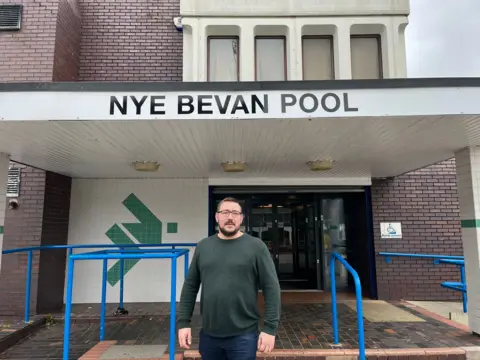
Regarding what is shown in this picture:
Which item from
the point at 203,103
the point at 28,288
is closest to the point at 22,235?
the point at 28,288

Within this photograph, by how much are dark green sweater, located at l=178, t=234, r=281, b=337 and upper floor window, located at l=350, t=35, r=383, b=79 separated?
5841mm

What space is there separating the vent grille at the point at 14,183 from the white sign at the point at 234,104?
3121 mm

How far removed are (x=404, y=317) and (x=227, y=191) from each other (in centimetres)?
405

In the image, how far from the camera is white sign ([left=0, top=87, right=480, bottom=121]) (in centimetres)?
366

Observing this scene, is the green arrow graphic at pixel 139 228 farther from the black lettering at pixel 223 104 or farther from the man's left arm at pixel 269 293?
the man's left arm at pixel 269 293

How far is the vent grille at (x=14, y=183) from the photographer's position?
20.7 ft

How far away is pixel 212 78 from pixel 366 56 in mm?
3208

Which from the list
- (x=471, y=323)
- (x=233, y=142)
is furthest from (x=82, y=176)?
(x=471, y=323)

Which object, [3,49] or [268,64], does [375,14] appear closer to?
[268,64]

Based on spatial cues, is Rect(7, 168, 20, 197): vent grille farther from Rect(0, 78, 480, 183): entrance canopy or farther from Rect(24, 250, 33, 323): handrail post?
Rect(0, 78, 480, 183): entrance canopy

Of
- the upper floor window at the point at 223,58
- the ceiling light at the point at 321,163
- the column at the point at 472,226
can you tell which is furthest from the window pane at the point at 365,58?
the column at the point at 472,226

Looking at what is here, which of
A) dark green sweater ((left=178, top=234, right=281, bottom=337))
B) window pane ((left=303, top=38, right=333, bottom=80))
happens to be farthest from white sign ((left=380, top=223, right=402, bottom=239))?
dark green sweater ((left=178, top=234, right=281, bottom=337))

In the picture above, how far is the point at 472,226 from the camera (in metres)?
5.04

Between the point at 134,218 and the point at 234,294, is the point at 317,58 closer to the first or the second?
the point at 134,218
